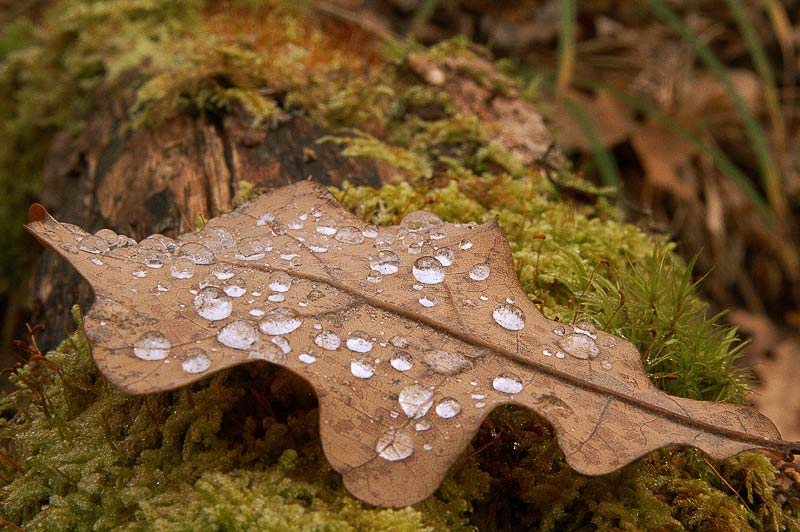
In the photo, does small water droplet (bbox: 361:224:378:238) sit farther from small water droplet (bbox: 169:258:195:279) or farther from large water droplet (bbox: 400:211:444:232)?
small water droplet (bbox: 169:258:195:279)

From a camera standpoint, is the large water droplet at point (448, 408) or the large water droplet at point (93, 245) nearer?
the large water droplet at point (448, 408)

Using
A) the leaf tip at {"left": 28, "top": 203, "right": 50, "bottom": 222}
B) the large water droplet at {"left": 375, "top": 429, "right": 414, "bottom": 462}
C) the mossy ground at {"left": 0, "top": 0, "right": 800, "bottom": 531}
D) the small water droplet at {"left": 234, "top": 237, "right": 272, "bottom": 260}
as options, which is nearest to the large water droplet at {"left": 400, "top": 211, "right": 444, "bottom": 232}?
the mossy ground at {"left": 0, "top": 0, "right": 800, "bottom": 531}

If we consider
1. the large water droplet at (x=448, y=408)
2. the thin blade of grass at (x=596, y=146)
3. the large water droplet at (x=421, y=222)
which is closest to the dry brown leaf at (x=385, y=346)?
the large water droplet at (x=448, y=408)

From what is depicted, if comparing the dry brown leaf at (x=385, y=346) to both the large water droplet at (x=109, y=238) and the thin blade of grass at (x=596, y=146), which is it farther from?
the thin blade of grass at (x=596, y=146)

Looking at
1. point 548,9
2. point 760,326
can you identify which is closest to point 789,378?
point 760,326

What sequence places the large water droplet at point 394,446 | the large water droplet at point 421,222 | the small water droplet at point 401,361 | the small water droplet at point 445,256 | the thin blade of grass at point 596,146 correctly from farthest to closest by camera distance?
1. the thin blade of grass at point 596,146
2. the large water droplet at point 421,222
3. the small water droplet at point 445,256
4. the small water droplet at point 401,361
5. the large water droplet at point 394,446

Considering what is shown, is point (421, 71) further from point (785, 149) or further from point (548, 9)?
point (785, 149)
